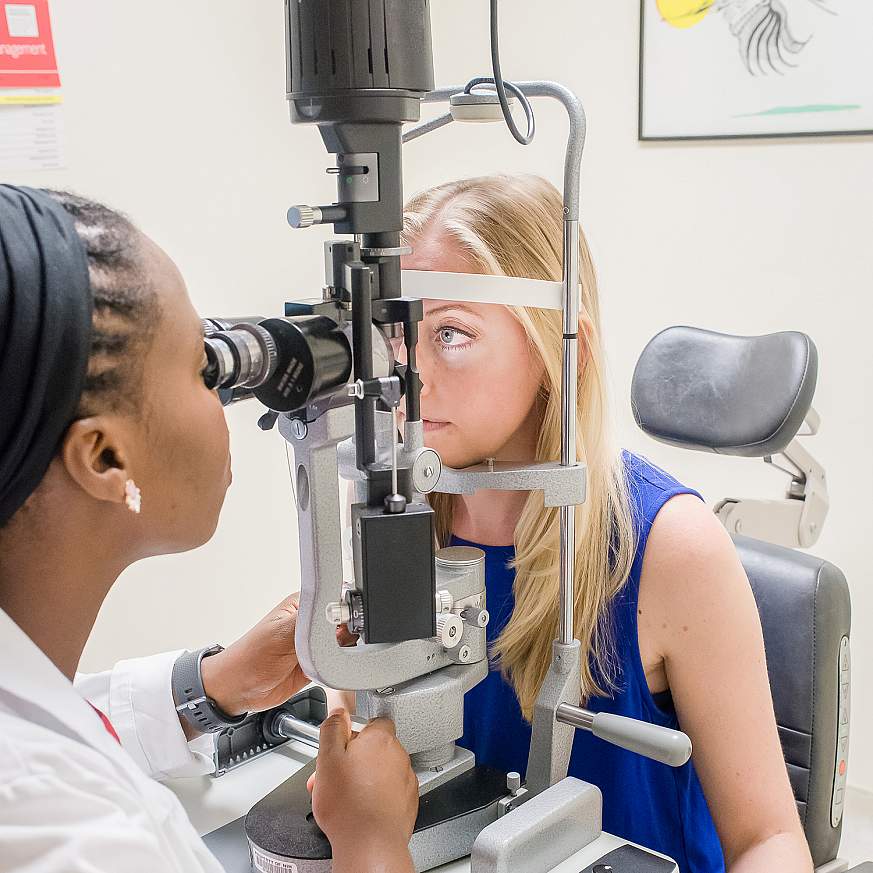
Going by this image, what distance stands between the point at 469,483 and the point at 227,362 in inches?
11.9

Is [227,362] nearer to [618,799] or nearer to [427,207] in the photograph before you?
[427,207]

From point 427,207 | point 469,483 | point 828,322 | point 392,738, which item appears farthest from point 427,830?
point 828,322

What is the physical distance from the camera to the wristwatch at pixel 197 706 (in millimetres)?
1138

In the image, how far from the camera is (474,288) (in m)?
0.92

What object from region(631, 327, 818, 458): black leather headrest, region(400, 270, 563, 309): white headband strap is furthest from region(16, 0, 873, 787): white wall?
region(400, 270, 563, 309): white headband strap

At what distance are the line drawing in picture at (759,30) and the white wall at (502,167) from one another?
0.53 ft

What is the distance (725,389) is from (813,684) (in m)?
0.51

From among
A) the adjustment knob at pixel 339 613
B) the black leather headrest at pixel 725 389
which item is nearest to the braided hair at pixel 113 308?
the adjustment knob at pixel 339 613

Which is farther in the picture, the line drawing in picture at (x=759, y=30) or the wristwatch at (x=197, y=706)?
the line drawing in picture at (x=759, y=30)

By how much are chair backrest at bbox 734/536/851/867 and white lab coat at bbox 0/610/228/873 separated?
2.78 ft

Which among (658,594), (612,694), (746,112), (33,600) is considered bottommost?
(612,694)

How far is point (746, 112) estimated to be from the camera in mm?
2289

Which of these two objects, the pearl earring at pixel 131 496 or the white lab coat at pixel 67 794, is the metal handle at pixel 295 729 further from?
the pearl earring at pixel 131 496

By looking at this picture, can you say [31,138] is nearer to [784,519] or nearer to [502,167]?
[502,167]
